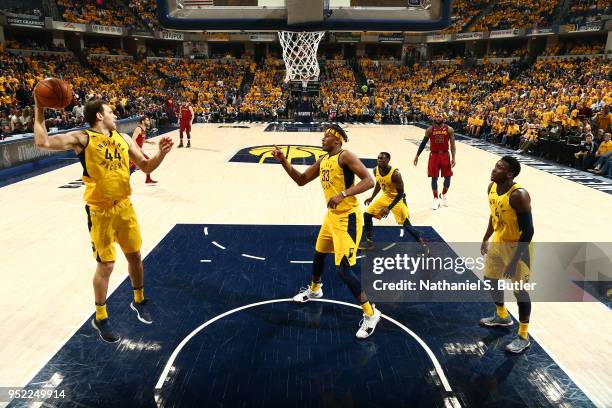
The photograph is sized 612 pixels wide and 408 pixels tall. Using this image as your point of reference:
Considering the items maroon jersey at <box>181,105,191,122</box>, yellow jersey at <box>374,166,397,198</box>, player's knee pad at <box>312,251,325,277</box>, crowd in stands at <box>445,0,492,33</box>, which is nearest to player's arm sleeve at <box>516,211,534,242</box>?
player's knee pad at <box>312,251,325,277</box>

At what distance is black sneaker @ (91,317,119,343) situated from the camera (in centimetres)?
383

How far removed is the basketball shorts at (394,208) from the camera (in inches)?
225

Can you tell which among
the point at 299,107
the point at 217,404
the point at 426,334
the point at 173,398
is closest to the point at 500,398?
the point at 426,334

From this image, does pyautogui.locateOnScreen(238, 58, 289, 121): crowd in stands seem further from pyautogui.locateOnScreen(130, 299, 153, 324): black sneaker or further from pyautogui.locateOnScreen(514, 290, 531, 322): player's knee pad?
pyautogui.locateOnScreen(514, 290, 531, 322): player's knee pad

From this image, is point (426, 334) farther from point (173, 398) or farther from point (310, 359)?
point (173, 398)

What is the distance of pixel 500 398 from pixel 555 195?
7.54 metres

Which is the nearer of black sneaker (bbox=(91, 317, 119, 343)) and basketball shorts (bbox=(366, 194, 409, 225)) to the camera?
black sneaker (bbox=(91, 317, 119, 343))

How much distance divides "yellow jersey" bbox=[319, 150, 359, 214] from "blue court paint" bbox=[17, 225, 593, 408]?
1.16 metres

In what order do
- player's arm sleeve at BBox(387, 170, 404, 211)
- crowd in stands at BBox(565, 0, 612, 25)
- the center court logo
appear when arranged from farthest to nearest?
crowd in stands at BBox(565, 0, 612, 25) < the center court logo < player's arm sleeve at BBox(387, 170, 404, 211)

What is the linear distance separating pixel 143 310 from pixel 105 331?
0.56 meters

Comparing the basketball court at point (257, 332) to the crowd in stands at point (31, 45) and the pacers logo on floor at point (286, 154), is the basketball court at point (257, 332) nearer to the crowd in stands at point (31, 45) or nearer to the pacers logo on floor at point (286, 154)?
the pacers logo on floor at point (286, 154)

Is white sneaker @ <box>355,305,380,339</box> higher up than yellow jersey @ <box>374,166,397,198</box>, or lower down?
lower down

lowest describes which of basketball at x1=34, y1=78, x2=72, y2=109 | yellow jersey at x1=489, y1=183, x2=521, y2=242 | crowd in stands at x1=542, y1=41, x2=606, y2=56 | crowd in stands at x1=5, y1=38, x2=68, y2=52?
yellow jersey at x1=489, y1=183, x2=521, y2=242

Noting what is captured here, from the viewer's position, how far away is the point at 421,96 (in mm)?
31953
